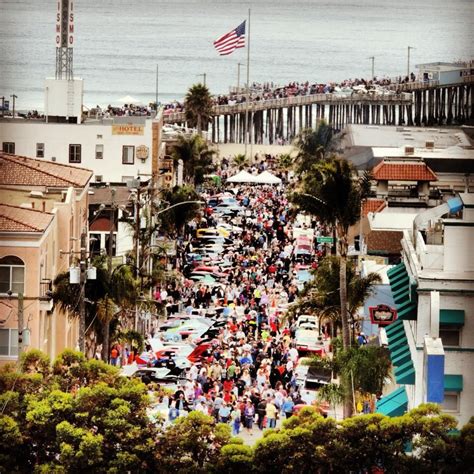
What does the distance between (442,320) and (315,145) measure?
193ft

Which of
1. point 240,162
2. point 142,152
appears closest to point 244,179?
point 142,152

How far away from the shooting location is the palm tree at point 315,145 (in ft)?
261

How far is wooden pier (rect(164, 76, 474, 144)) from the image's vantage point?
435 feet

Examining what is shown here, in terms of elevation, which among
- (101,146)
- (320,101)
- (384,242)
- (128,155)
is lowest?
(384,242)

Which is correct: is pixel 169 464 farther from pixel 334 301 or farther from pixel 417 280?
pixel 334 301

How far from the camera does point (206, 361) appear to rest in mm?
38844

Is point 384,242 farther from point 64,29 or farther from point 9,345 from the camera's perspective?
point 64,29

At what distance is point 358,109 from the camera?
138625mm

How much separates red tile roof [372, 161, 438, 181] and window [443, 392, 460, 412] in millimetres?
23474

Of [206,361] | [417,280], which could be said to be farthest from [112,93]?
[417,280]

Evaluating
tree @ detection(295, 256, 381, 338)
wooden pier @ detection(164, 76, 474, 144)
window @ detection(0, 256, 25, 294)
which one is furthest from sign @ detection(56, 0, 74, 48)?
wooden pier @ detection(164, 76, 474, 144)

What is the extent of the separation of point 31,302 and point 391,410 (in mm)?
8854

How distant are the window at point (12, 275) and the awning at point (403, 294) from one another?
7863 mm

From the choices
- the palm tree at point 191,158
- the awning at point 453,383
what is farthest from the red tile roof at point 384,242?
the palm tree at point 191,158
